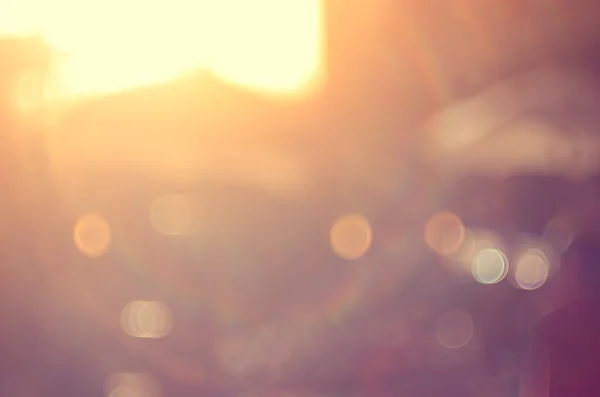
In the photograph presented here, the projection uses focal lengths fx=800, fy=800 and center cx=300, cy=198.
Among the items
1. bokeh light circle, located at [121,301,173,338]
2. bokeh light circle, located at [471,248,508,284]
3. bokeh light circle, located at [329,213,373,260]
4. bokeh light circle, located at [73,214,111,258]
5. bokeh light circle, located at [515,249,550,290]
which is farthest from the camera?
bokeh light circle, located at [329,213,373,260]

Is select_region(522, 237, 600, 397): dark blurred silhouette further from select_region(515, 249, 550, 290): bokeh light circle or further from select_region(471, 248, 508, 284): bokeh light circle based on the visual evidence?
select_region(471, 248, 508, 284): bokeh light circle

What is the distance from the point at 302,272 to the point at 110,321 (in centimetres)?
127

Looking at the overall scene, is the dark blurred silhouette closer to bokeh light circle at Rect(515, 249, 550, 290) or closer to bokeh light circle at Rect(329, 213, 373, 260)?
bokeh light circle at Rect(515, 249, 550, 290)

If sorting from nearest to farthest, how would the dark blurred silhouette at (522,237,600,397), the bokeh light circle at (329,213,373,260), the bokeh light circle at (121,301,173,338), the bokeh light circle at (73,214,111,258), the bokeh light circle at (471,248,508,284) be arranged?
the dark blurred silhouette at (522,237,600,397)
the bokeh light circle at (471,248,508,284)
the bokeh light circle at (121,301,173,338)
the bokeh light circle at (73,214,111,258)
the bokeh light circle at (329,213,373,260)

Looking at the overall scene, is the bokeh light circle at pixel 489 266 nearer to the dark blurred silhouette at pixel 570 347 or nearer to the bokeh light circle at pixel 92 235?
the dark blurred silhouette at pixel 570 347

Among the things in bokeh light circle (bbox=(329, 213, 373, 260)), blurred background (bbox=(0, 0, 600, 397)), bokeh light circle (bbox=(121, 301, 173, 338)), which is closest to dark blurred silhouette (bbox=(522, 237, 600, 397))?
blurred background (bbox=(0, 0, 600, 397))

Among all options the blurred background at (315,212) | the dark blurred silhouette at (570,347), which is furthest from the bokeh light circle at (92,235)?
the dark blurred silhouette at (570,347)

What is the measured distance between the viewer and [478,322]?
412 cm

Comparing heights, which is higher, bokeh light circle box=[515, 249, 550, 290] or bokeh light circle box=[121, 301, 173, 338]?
bokeh light circle box=[121, 301, 173, 338]

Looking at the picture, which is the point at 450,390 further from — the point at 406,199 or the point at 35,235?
the point at 35,235

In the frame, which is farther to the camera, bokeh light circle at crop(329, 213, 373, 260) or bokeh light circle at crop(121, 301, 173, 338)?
bokeh light circle at crop(329, 213, 373, 260)

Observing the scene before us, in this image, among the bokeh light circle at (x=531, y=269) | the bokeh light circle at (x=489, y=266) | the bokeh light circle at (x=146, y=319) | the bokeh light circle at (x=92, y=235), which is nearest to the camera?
the bokeh light circle at (x=531, y=269)

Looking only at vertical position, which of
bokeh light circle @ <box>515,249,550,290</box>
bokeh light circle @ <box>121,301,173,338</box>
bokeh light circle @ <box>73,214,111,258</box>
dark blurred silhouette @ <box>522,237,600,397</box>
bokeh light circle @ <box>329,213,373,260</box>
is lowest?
dark blurred silhouette @ <box>522,237,600,397</box>

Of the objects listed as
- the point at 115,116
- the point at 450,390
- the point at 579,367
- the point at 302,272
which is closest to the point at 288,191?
the point at 302,272
